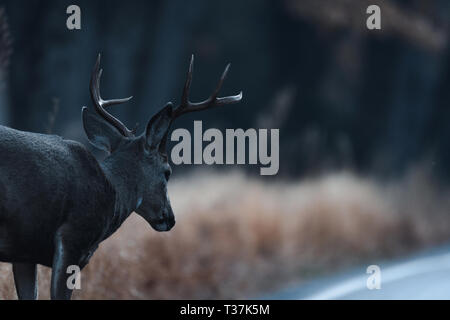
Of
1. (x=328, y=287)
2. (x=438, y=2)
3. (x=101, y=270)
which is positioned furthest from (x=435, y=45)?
(x=101, y=270)

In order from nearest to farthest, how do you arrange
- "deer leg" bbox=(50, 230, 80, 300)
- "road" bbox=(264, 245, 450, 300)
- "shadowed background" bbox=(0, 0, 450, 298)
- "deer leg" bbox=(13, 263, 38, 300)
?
"deer leg" bbox=(50, 230, 80, 300)
"deer leg" bbox=(13, 263, 38, 300)
"road" bbox=(264, 245, 450, 300)
"shadowed background" bbox=(0, 0, 450, 298)

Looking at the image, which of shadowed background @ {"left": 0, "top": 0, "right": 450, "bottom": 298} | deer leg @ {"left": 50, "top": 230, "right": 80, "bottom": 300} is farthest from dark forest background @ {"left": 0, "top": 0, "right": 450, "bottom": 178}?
deer leg @ {"left": 50, "top": 230, "right": 80, "bottom": 300}

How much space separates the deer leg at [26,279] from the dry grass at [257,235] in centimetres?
179

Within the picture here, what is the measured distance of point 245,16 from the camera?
77.0 ft

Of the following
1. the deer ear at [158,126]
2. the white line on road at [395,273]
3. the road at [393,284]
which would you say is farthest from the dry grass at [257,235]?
the deer ear at [158,126]

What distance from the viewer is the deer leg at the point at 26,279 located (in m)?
5.17

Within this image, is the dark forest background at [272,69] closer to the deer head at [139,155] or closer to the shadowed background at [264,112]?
the shadowed background at [264,112]

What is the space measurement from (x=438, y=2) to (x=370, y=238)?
622 cm

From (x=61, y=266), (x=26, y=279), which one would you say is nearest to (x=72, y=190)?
(x=61, y=266)

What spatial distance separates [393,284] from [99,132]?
455cm

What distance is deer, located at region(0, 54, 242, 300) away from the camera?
4.68 meters

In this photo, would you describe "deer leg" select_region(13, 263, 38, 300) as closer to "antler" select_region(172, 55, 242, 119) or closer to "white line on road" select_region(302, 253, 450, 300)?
"antler" select_region(172, 55, 242, 119)

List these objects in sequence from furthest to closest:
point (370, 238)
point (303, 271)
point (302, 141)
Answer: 1. point (302, 141)
2. point (370, 238)
3. point (303, 271)
